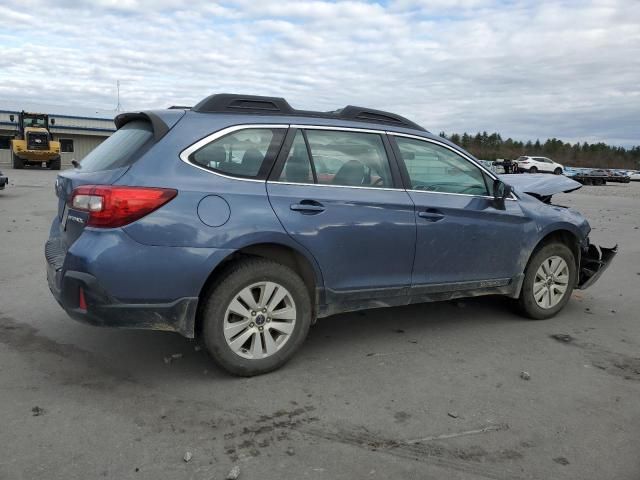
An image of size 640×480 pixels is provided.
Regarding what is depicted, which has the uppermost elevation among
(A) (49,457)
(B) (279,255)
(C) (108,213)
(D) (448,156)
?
(D) (448,156)

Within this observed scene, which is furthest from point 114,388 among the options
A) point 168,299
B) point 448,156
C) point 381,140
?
point 448,156

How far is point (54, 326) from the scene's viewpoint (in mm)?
4824

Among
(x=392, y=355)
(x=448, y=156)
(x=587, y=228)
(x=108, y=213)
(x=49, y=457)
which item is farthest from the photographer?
(x=587, y=228)

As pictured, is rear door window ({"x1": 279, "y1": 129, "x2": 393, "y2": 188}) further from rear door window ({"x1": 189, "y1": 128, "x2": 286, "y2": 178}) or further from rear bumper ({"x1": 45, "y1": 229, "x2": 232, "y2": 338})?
rear bumper ({"x1": 45, "y1": 229, "x2": 232, "y2": 338})

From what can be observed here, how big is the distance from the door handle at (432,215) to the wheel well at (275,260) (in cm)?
103

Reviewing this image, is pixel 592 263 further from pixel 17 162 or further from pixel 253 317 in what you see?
pixel 17 162

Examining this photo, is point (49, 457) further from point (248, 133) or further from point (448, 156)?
point (448, 156)

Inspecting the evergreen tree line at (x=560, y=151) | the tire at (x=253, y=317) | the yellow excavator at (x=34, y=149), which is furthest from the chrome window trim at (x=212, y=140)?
the evergreen tree line at (x=560, y=151)

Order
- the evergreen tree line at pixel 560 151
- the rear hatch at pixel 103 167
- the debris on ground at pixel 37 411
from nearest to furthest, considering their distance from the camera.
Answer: the debris on ground at pixel 37 411
the rear hatch at pixel 103 167
the evergreen tree line at pixel 560 151

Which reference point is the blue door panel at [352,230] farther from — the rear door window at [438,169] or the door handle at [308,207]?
the rear door window at [438,169]

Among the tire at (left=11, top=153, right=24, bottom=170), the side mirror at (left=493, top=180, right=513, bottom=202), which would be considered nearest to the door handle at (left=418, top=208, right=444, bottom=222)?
the side mirror at (left=493, top=180, right=513, bottom=202)

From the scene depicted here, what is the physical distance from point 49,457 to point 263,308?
1518 mm

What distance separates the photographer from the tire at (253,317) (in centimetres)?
365

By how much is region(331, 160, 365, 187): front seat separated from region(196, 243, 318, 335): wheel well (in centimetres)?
62
